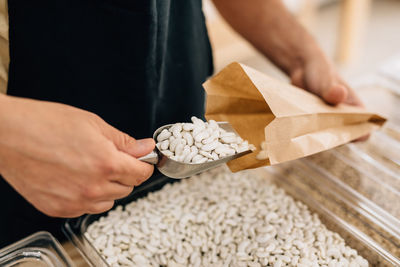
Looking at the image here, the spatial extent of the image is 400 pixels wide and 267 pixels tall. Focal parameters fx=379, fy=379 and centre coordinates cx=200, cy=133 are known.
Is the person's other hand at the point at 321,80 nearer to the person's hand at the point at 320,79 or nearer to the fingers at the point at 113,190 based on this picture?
the person's hand at the point at 320,79

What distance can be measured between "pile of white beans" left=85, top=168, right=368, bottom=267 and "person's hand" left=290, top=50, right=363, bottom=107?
314mm

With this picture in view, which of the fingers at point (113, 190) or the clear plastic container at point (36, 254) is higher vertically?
the fingers at point (113, 190)

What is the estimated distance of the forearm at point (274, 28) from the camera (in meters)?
1.19

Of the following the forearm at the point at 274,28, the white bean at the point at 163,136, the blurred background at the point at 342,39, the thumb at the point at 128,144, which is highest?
the forearm at the point at 274,28

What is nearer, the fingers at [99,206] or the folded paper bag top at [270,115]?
the fingers at [99,206]

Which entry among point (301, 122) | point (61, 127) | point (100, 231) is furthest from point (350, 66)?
point (61, 127)

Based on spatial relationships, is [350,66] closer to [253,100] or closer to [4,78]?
[253,100]

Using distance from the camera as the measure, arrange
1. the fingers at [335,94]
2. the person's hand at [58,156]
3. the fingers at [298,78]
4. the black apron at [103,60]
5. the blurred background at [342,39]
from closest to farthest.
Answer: the person's hand at [58,156] → the black apron at [103,60] → the fingers at [335,94] → the fingers at [298,78] → the blurred background at [342,39]

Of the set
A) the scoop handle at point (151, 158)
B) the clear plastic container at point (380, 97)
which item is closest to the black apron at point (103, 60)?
the scoop handle at point (151, 158)

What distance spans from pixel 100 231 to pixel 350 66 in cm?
307

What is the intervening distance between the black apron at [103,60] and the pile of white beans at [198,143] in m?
0.18

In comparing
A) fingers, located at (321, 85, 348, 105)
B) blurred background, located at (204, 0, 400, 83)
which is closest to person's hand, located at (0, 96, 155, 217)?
fingers, located at (321, 85, 348, 105)

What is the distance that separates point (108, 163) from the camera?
21.7 inches

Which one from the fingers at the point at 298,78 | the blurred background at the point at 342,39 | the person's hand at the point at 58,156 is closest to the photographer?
the person's hand at the point at 58,156
